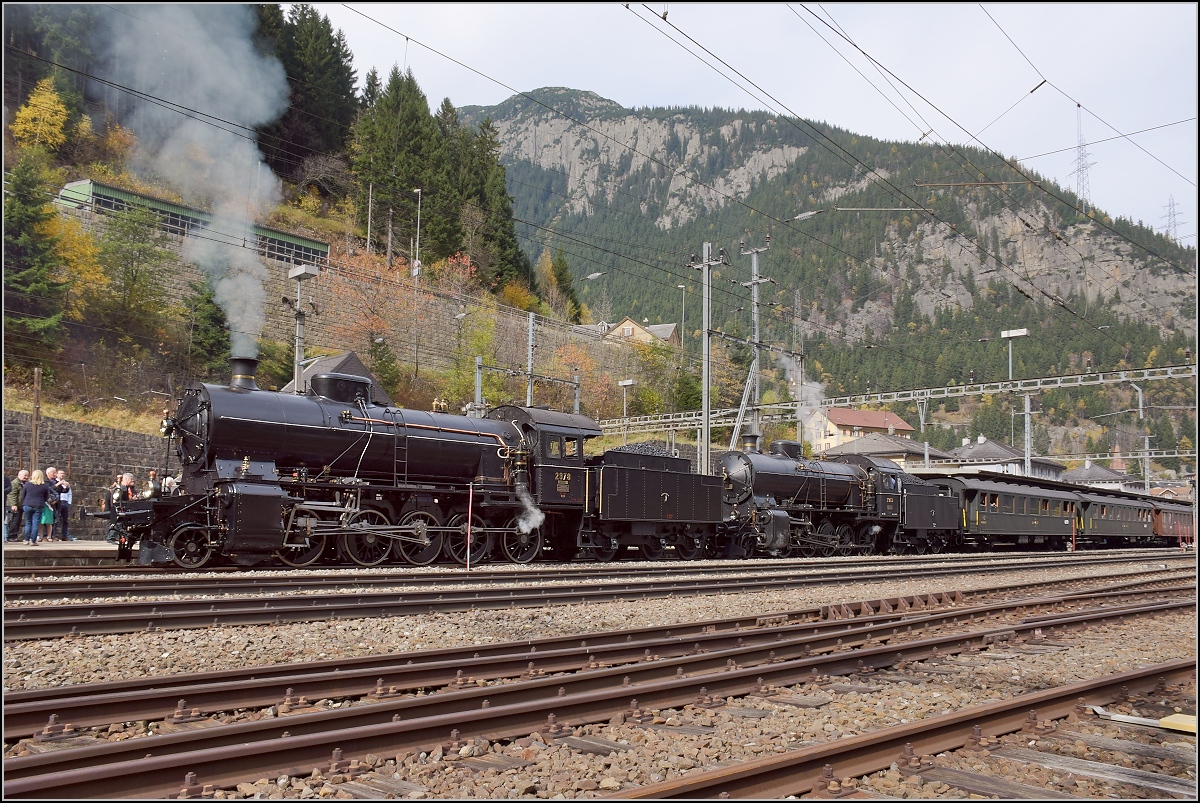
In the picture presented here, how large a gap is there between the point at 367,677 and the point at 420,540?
10966mm

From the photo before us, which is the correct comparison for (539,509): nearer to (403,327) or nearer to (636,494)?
(636,494)

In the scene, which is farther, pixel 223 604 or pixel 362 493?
pixel 362 493

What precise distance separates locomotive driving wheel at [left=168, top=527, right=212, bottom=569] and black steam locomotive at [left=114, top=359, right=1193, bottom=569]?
1.3 inches

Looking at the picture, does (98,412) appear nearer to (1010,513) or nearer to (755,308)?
(755,308)

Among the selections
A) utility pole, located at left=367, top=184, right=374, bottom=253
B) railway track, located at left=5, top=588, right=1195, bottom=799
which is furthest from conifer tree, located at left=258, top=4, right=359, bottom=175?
railway track, located at left=5, top=588, right=1195, bottom=799

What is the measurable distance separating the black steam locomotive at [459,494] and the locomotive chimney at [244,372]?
61 millimetres

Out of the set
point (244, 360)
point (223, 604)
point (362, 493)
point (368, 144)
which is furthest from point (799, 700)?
point (368, 144)

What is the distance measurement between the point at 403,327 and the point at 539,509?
29230 mm

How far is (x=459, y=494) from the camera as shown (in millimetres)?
19219

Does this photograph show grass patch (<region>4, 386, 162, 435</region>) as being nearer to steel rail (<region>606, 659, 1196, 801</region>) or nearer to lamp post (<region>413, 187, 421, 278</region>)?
lamp post (<region>413, 187, 421, 278</region>)

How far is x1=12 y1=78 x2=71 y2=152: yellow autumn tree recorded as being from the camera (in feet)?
133

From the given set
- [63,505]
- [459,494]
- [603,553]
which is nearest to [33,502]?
[63,505]

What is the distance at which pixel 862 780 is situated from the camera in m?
5.32

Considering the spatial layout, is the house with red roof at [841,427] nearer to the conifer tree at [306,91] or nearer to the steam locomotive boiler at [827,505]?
the conifer tree at [306,91]
